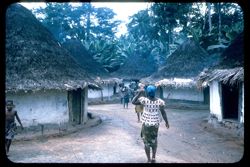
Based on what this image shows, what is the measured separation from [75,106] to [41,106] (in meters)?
1.86

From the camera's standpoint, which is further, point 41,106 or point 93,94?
point 93,94

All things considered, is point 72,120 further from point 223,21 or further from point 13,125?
point 223,21

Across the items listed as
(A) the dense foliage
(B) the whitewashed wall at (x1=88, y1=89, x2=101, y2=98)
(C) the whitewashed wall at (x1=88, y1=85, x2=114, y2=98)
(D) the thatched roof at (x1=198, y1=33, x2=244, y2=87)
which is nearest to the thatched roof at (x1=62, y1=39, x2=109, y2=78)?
(C) the whitewashed wall at (x1=88, y1=85, x2=114, y2=98)

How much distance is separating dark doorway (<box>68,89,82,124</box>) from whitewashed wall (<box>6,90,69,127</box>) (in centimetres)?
29

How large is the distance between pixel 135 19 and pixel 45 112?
3064 cm

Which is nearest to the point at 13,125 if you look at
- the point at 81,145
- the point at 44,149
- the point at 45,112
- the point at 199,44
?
the point at 44,149

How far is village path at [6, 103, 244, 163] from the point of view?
8.18 m

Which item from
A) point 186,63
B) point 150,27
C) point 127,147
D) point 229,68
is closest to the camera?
point 127,147

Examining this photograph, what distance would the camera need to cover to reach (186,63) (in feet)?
73.2

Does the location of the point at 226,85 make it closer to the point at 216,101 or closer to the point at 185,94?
the point at 216,101

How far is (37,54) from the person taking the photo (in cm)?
1309

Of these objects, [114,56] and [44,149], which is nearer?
[44,149]

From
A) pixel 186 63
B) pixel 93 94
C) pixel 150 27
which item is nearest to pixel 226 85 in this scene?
pixel 186 63

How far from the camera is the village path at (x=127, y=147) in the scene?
8180 millimetres
